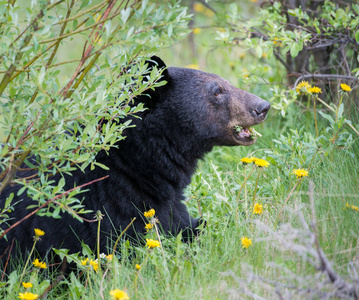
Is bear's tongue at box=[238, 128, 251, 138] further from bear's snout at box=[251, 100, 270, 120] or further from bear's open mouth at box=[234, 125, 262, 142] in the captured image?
bear's snout at box=[251, 100, 270, 120]

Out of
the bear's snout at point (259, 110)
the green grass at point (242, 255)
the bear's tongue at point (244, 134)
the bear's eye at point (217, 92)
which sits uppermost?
the bear's eye at point (217, 92)

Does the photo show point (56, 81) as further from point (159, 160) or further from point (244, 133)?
point (244, 133)

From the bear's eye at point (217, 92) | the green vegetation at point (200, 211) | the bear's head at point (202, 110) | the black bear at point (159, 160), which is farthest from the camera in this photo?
the bear's eye at point (217, 92)

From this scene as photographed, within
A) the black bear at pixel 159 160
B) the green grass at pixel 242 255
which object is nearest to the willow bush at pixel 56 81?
the green grass at pixel 242 255

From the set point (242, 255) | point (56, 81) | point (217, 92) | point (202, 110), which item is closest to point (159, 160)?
point (202, 110)

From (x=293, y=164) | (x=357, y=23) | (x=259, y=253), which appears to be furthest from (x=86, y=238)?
(x=357, y=23)

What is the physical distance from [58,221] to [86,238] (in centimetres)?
24

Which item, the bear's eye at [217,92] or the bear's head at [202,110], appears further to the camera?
the bear's eye at [217,92]

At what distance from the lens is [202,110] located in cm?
372

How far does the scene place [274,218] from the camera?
10.7 feet

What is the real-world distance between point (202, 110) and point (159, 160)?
0.52 metres

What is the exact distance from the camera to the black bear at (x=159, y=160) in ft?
11.1

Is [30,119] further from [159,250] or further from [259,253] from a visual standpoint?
[259,253]

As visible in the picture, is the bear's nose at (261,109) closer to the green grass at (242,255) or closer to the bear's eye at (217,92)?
the bear's eye at (217,92)
